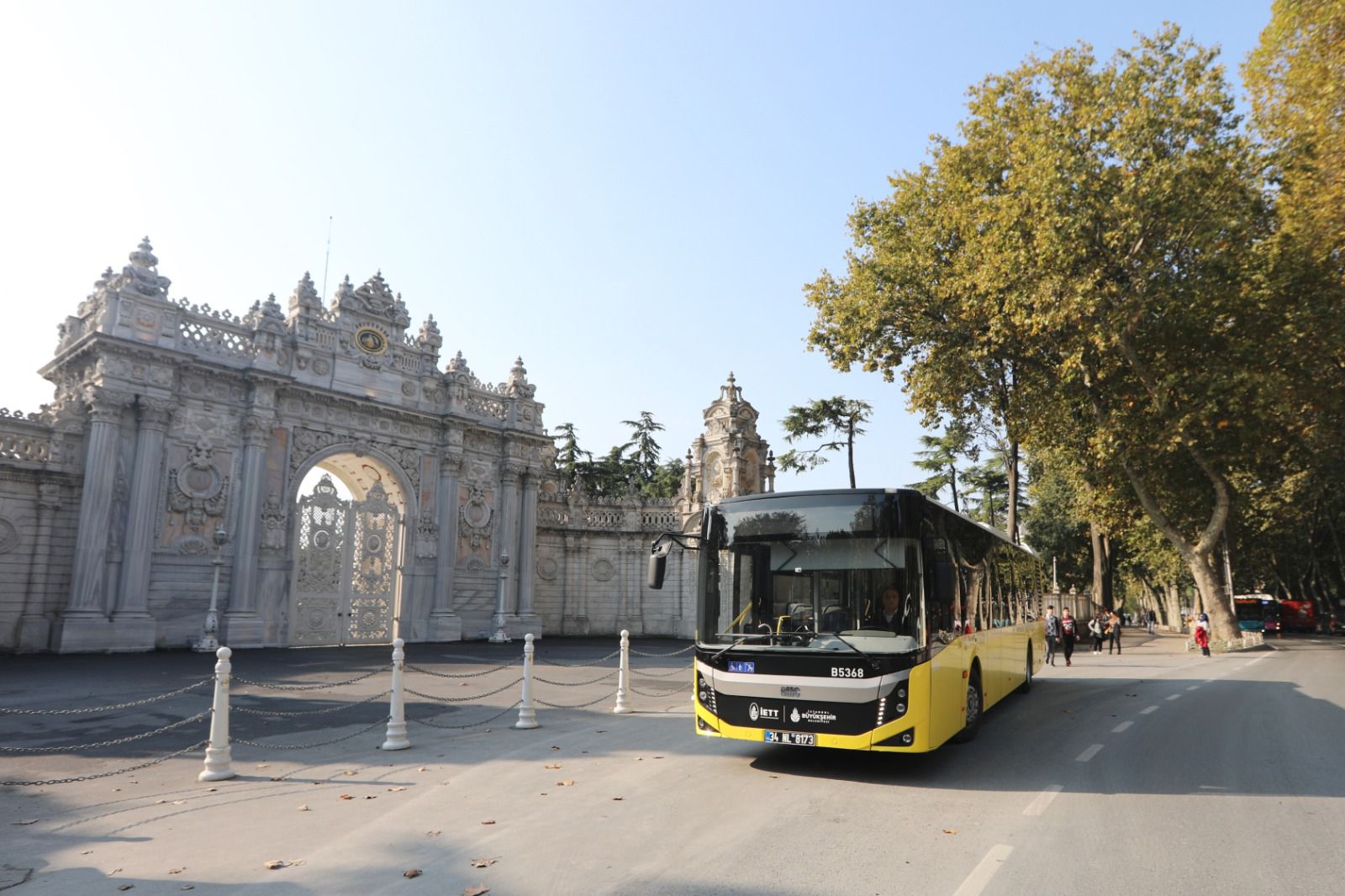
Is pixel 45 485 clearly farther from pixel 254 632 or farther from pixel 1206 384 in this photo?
pixel 1206 384

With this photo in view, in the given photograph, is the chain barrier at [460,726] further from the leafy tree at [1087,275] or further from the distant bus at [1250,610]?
the distant bus at [1250,610]

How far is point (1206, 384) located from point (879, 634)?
18.9m

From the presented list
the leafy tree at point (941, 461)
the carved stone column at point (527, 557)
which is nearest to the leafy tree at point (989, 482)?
the leafy tree at point (941, 461)

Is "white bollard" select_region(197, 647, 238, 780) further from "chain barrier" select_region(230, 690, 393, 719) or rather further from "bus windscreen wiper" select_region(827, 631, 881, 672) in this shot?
"bus windscreen wiper" select_region(827, 631, 881, 672)

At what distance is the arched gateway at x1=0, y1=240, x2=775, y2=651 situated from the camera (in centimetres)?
1983

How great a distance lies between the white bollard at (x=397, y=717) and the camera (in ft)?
30.6

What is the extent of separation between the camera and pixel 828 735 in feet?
24.7

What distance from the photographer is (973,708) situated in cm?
980

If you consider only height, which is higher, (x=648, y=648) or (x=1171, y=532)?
(x=1171, y=532)

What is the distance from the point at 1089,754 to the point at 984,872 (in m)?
4.81

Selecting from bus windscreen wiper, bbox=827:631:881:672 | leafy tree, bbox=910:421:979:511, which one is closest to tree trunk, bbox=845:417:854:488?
leafy tree, bbox=910:421:979:511

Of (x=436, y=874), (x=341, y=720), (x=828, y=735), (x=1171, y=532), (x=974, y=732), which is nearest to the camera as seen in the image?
(x=436, y=874)

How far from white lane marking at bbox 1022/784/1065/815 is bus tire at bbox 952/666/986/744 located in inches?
76.3

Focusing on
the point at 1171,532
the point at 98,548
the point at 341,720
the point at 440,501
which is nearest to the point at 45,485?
the point at 98,548
